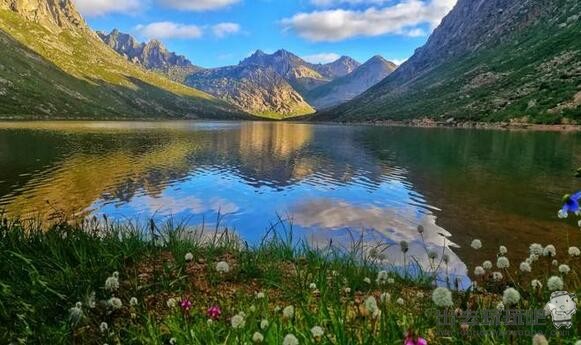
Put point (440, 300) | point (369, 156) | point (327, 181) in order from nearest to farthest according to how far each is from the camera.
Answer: point (440, 300) < point (327, 181) < point (369, 156)

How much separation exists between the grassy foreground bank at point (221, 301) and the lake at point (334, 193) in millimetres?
4111

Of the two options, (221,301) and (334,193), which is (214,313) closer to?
(221,301)

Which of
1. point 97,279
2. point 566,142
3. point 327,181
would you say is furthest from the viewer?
point 566,142

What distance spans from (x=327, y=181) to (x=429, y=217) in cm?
1486

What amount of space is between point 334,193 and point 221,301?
2699 centimetres

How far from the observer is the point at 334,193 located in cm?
3375

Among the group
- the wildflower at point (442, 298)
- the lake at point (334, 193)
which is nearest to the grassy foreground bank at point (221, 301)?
the wildflower at point (442, 298)

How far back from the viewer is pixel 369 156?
59.1 m

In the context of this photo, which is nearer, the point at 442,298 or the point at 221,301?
the point at 442,298

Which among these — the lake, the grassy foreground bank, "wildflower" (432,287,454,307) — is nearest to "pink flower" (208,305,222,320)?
the grassy foreground bank

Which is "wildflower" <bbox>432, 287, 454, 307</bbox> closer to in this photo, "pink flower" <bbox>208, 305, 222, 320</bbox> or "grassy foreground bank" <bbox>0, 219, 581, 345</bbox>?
"grassy foreground bank" <bbox>0, 219, 581, 345</bbox>

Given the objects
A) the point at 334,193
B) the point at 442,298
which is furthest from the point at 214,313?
the point at 334,193

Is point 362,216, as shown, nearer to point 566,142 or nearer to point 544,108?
point 566,142

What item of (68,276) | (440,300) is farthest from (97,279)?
(440,300)
